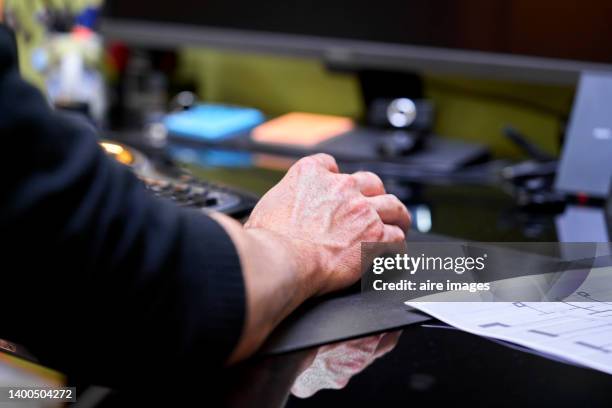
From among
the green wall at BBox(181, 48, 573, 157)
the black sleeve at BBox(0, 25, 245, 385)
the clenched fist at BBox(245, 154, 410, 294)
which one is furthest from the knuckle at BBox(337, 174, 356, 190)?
the green wall at BBox(181, 48, 573, 157)

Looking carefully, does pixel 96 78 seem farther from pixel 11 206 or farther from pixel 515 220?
pixel 11 206

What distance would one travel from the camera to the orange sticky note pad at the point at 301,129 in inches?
56.2

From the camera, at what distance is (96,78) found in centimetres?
163

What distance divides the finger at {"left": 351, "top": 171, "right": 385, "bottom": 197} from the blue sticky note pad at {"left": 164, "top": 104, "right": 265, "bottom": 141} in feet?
2.11

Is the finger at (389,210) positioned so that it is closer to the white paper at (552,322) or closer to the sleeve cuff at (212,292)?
the white paper at (552,322)

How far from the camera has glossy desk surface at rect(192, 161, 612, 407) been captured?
1.94 ft

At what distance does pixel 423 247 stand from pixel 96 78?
3.29ft

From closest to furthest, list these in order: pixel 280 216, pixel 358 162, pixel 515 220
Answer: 1. pixel 280 216
2. pixel 515 220
3. pixel 358 162

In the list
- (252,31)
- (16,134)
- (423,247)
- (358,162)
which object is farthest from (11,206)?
→ (252,31)

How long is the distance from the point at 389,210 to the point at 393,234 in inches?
1.0

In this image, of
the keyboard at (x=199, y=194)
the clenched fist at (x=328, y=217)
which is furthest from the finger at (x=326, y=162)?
the keyboard at (x=199, y=194)

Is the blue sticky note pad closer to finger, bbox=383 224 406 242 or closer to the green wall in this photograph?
the green wall

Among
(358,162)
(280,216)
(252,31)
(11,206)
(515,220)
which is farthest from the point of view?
(252,31)

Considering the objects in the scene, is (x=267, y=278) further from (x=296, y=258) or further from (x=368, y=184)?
(x=368, y=184)
